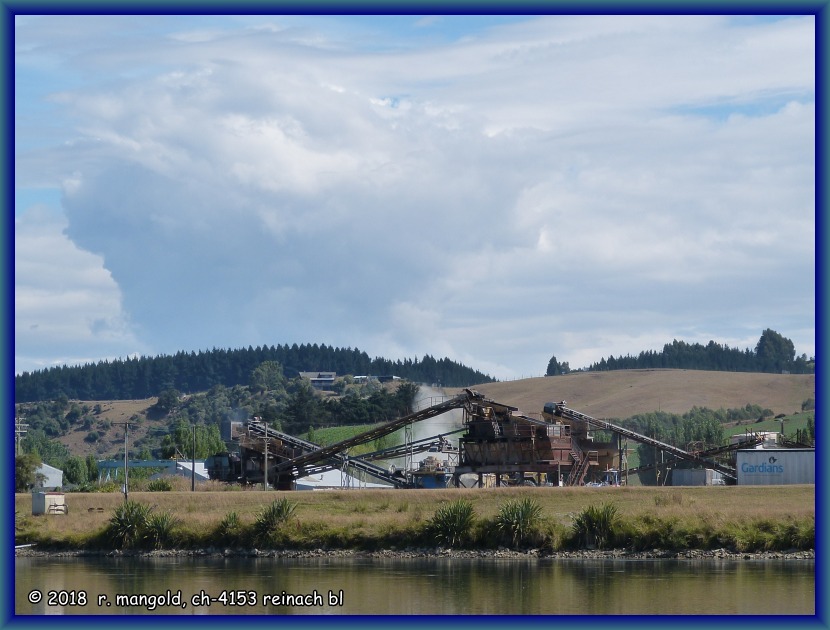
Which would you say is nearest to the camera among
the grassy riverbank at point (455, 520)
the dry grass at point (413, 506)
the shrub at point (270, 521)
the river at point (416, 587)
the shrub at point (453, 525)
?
the river at point (416, 587)

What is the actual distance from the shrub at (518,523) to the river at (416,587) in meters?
1.80

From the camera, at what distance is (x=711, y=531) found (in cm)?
5031

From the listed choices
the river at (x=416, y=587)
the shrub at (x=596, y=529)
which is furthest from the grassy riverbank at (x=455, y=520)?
the river at (x=416, y=587)

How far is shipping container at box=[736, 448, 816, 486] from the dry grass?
6.81 meters

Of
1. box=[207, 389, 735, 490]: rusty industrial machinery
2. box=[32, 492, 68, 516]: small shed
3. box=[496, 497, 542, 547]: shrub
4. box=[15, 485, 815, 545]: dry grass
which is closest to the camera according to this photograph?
box=[496, 497, 542, 547]: shrub

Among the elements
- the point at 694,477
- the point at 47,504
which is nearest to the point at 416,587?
the point at 47,504

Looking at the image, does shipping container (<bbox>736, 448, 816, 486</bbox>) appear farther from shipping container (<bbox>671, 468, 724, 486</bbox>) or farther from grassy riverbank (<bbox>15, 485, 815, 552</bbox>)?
shipping container (<bbox>671, 468, 724, 486</bbox>)

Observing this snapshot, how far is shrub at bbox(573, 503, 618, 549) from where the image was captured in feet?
166

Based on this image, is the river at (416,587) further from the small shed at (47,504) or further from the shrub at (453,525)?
the small shed at (47,504)

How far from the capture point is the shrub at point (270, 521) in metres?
54.4

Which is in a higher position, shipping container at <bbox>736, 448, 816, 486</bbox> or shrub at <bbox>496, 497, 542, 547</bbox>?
shipping container at <bbox>736, 448, 816, 486</bbox>

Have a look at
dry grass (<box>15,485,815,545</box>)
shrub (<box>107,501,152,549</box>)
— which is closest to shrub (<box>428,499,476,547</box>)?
dry grass (<box>15,485,815,545</box>)

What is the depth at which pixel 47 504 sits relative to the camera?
64.2 meters

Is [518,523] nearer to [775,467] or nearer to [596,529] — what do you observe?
[596,529]
